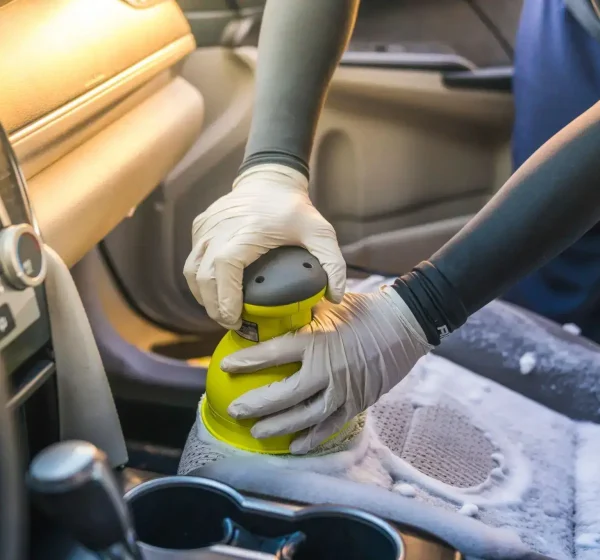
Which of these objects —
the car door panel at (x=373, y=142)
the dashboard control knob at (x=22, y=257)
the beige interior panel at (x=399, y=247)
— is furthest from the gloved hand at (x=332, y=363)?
the beige interior panel at (x=399, y=247)

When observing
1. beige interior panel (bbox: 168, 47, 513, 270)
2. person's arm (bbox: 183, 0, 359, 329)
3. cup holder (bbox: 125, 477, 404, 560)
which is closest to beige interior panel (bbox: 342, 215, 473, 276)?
beige interior panel (bbox: 168, 47, 513, 270)

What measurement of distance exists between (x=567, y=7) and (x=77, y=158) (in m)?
0.88

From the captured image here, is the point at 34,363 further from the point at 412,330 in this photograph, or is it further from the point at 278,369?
the point at 412,330

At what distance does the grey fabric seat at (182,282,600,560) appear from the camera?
0.63 meters

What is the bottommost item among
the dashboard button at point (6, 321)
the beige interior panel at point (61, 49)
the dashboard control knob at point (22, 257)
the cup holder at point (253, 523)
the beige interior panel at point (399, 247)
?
the beige interior panel at point (399, 247)

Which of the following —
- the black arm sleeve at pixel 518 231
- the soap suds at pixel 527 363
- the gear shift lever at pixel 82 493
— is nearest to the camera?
the gear shift lever at pixel 82 493

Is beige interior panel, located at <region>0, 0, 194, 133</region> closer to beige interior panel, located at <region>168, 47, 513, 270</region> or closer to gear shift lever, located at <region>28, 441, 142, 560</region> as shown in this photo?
gear shift lever, located at <region>28, 441, 142, 560</region>

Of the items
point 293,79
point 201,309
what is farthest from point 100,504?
point 201,309

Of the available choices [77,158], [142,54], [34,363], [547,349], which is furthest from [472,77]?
[34,363]

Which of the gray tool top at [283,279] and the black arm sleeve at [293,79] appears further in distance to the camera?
the black arm sleeve at [293,79]

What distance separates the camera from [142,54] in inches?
37.6

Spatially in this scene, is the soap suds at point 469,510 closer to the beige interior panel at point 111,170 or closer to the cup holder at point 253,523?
the cup holder at point 253,523

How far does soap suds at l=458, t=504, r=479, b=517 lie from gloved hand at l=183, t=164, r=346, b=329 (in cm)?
28

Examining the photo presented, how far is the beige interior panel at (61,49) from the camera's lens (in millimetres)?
667
